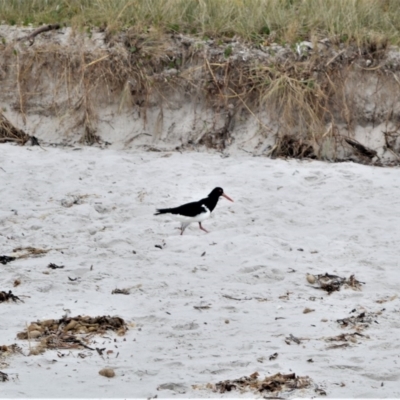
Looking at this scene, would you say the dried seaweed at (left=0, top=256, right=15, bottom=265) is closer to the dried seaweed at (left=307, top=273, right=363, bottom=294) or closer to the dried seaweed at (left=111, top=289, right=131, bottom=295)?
the dried seaweed at (left=111, top=289, right=131, bottom=295)

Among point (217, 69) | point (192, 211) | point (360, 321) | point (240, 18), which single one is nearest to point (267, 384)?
point (360, 321)

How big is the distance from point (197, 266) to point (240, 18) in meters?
4.46

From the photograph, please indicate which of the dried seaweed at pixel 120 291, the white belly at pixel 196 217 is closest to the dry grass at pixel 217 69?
the white belly at pixel 196 217

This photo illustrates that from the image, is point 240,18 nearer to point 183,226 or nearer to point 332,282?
point 183,226

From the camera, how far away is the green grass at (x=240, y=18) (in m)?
10.0

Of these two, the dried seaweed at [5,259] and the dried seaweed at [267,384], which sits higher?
the dried seaweed at [267,384]

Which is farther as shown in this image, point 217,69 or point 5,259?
point 217,69

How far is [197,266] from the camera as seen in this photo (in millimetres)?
6688

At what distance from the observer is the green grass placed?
10.0 meters

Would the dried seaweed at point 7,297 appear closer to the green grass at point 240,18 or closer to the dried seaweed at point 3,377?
the dried seaweed at point 3,377

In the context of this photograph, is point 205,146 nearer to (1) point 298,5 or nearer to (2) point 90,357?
(1) point 298,5

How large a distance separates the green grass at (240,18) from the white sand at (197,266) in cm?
165

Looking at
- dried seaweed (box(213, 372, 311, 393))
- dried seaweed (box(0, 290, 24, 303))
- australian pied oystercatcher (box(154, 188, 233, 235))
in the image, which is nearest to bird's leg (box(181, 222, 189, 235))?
australian pied oystercatcher (box(154, 188, 233, 235))

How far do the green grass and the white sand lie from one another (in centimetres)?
165
